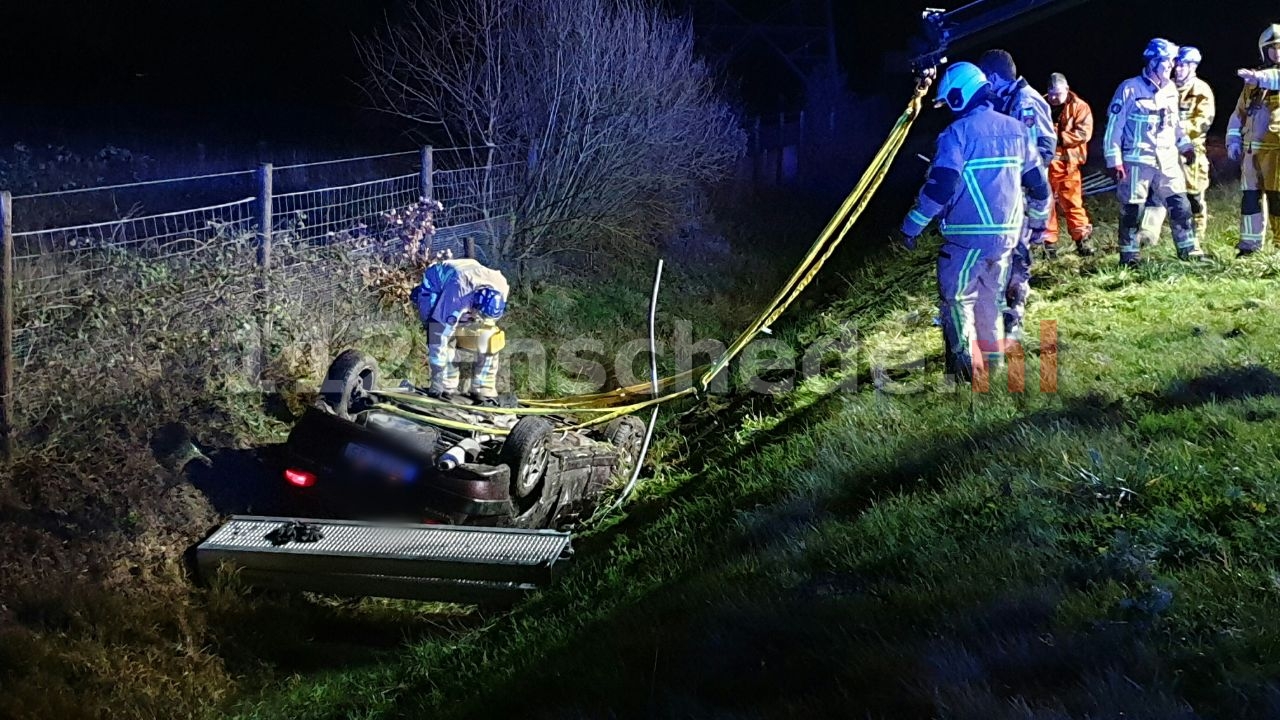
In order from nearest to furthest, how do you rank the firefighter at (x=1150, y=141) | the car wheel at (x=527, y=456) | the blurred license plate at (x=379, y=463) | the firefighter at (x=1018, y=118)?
the blurred license plate at (x=379, y=463), the car wheel at (x=527, y=456), the firefighter at (x=1018, y=118), the firefighter at (x=1150, y=141)

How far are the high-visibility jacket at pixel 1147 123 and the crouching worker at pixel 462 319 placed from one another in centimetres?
552

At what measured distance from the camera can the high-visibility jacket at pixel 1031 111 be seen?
7684 millimetres

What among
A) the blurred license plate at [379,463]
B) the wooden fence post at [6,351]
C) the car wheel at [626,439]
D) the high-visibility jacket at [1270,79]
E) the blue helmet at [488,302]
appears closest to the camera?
the blurred license plate at [379,463]

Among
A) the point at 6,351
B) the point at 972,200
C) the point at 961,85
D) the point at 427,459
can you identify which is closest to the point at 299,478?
the point at 427,459

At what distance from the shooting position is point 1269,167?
9164 mm

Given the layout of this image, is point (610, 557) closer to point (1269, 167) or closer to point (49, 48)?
point (1269, 167)

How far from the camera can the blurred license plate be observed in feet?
20.8

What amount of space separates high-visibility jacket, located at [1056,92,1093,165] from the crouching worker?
572 cm

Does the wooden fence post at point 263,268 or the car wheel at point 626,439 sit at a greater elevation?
the wooden fence post at point 263,268

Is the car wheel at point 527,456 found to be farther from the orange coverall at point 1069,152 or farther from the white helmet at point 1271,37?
the white helmet at point 1271,37

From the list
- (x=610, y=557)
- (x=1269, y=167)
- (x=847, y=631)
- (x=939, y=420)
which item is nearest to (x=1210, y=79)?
(x=1269, y=167)

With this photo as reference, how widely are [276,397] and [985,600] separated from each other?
20.7 ft

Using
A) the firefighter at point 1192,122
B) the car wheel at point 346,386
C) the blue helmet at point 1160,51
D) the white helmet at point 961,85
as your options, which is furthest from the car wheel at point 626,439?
the blue helmet at point 1160,51

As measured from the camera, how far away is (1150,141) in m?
9.40
